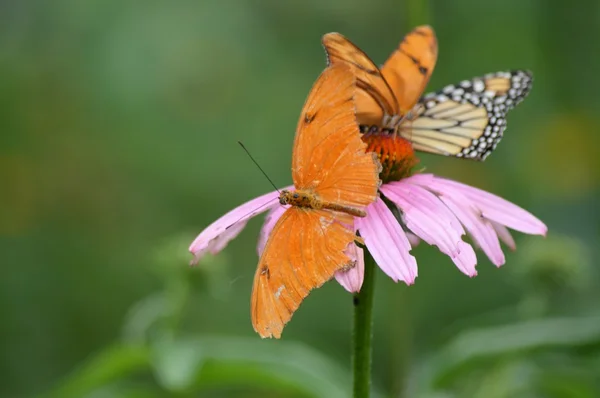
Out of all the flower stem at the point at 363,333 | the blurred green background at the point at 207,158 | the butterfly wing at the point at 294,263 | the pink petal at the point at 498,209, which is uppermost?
the butterfly wing at the point at 294,263

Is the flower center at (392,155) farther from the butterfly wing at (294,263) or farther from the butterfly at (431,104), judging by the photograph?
the butterfly wing at (294,263)

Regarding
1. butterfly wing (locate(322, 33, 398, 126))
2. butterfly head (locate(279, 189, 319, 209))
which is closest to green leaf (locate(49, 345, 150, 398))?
butterfly head (locate(279, 189, 319, 209))

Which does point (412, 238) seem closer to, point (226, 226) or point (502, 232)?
point (502, 232)

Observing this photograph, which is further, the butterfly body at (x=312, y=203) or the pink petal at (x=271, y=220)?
the pink petal at (x=271, y=220)

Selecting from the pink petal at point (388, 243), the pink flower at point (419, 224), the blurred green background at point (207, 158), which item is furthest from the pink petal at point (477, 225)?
the blurred green background at point (207, 158)

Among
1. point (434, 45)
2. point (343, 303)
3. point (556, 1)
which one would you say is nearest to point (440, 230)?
point (434, 45)

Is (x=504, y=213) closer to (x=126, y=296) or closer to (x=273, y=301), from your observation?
(x=273, y=301)

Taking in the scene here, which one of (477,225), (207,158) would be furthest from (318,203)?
(207,158)
